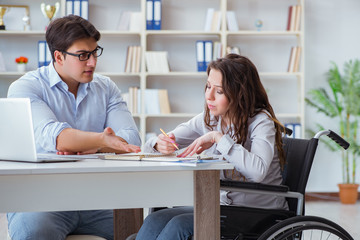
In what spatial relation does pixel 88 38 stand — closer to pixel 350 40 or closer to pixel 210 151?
pixel 210 151

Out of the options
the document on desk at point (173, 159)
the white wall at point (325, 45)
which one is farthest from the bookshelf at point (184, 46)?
the document on desk at point (173, 159)

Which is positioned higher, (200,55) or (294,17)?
(294,17)

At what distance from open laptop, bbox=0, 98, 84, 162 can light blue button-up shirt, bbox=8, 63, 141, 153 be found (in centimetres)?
42

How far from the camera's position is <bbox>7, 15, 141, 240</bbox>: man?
1.97m

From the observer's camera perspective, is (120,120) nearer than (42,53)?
Yes

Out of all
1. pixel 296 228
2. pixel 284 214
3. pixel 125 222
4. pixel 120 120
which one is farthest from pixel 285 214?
pixel 120 120

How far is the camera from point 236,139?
6.71 feet

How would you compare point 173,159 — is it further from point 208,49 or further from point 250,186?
point 208,49

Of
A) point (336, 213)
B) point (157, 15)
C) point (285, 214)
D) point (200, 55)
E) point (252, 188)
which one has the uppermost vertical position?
point (157, 15)

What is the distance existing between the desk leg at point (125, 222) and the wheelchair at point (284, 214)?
0.06m

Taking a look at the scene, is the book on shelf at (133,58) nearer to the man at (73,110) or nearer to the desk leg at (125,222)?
the man at (73,110)

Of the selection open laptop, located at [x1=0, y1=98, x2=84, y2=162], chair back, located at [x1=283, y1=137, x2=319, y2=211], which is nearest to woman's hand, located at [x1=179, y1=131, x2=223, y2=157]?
chair back, located at [x1=283, y1=137, x2=319, y2=211]

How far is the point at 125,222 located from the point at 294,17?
3672 millimetres

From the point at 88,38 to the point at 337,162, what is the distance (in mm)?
3926
